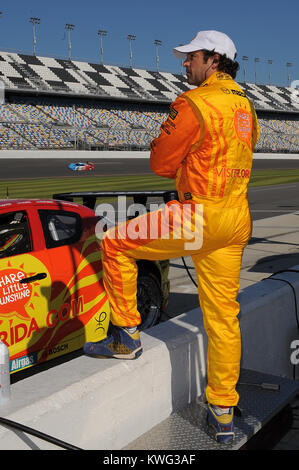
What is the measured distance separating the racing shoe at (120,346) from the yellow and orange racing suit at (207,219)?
0.20 feet

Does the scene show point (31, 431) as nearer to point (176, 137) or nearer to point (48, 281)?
point (176, 137)

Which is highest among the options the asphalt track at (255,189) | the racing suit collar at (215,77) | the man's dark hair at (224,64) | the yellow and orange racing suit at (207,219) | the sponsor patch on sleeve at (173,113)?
the man's dark hair at (224,64)

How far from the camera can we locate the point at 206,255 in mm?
2752

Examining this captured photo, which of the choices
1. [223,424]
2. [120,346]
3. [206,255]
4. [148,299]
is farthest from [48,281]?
[223,424]

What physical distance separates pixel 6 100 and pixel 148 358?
57433mm

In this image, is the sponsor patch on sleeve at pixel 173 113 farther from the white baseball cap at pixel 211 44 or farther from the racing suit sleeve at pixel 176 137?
the white baseball cap at pixel 211 44

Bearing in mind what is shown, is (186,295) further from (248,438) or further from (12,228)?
(248,438)

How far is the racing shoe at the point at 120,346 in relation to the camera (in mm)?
2840

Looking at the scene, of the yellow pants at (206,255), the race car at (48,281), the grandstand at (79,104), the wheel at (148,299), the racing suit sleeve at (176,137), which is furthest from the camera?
the grandstand at (79,104)

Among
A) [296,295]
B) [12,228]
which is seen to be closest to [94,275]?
[12,228]

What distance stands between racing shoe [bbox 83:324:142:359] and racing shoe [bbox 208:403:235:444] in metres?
0.50

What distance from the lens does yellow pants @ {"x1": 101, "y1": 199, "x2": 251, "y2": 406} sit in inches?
Result: 104

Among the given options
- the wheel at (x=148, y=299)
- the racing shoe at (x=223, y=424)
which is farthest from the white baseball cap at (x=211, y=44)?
the wheel at (x=148, y=299)
